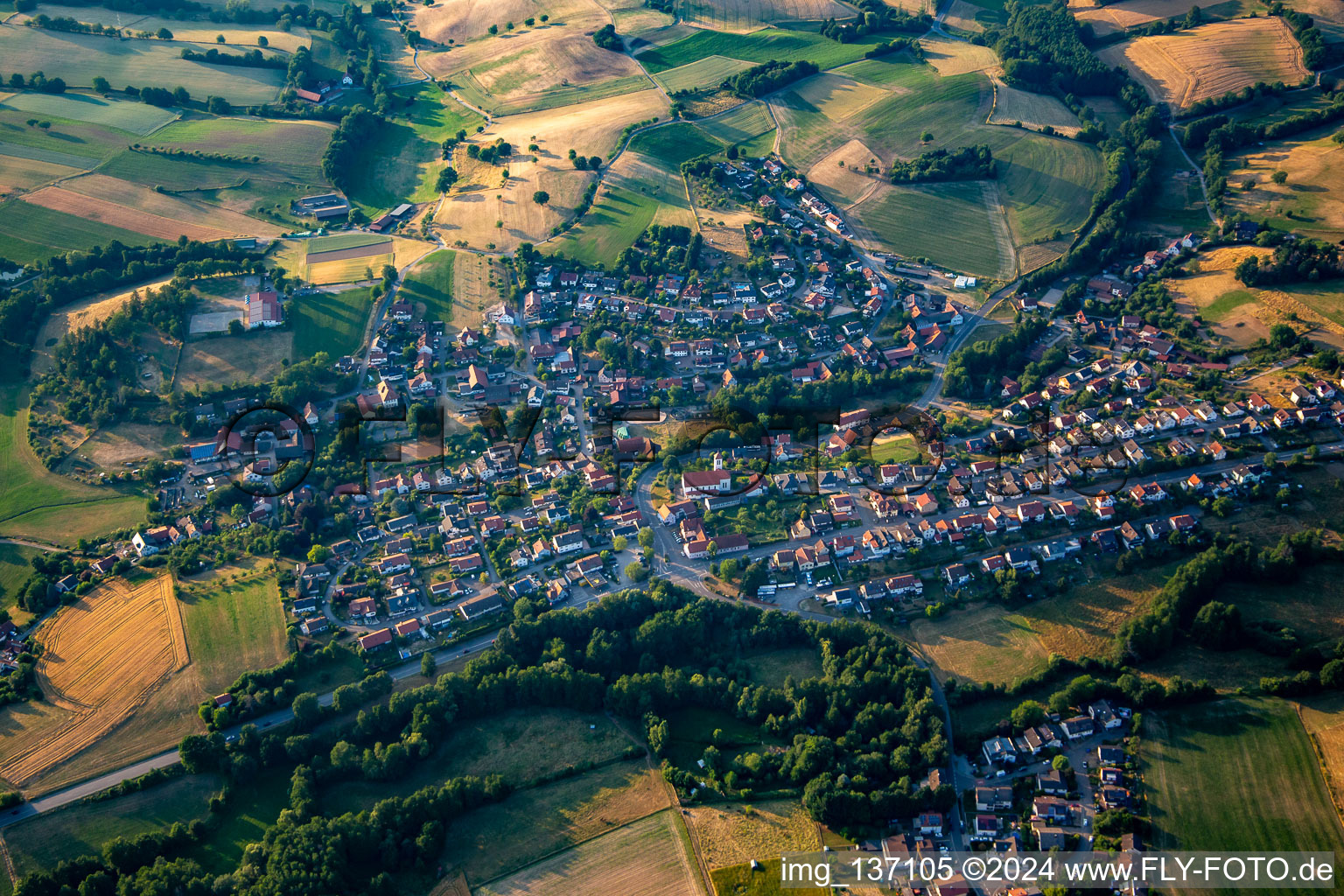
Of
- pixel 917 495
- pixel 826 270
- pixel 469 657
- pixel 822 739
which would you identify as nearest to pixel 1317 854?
pixel 822 739

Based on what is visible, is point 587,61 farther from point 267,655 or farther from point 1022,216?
point 267,655

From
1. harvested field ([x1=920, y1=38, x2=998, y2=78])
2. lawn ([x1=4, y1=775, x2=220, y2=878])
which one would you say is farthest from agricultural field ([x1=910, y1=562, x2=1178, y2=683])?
harvested field ([x1=920, y1=38, x2=998, y2=78])

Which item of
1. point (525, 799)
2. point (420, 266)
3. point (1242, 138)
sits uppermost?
point (1242, 138)

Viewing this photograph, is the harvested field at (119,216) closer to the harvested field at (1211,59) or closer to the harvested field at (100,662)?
the harvested field at (100,662)

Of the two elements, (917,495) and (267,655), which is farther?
(917,495)

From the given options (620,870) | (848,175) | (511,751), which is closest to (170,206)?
(848,175)

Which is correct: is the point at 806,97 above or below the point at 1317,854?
above
